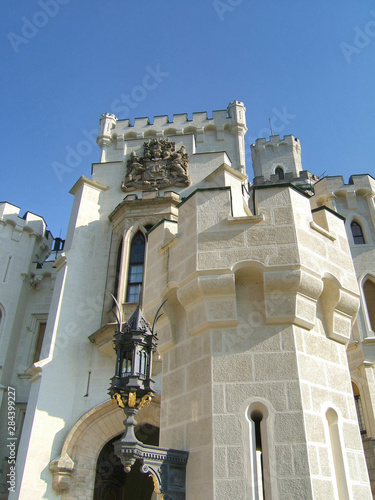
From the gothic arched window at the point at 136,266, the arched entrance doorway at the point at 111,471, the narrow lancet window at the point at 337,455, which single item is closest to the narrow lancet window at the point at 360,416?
the arched entrance doorway at the point at 111,471

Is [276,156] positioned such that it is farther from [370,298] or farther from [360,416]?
[360,416]

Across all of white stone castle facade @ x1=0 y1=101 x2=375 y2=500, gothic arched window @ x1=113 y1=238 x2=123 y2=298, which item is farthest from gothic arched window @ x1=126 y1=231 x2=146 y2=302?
white stone castle facade @ x1=0 y1=101 x2=375 y2=500

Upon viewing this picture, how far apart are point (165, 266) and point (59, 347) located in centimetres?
794

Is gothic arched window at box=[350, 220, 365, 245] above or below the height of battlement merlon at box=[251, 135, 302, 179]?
below

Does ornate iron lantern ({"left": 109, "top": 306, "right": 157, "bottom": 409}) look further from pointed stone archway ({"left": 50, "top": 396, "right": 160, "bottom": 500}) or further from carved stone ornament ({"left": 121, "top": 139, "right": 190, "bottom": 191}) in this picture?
carved stone ornament ({"left": 121, "top": 139, "right": 190, "bottom": 191})

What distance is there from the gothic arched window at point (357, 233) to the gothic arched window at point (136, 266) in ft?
22.1

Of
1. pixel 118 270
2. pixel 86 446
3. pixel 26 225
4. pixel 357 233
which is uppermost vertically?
pixel 26 225

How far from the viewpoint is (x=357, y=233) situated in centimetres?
1501

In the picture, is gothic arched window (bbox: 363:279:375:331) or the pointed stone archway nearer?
the pointed stone archway

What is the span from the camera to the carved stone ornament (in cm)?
1597

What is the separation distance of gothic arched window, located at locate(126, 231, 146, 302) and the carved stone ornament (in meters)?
2.24

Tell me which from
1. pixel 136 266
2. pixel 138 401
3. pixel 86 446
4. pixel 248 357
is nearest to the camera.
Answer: pixel 138 401

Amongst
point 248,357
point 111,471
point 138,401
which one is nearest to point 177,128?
point 111,471

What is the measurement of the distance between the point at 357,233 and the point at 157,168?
7085mm
